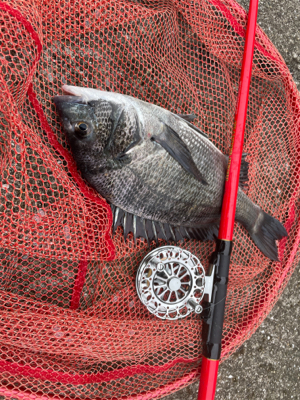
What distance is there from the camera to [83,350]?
191 centimetres

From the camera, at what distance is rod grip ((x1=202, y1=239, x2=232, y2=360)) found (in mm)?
2020

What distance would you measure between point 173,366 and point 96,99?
1.88 m

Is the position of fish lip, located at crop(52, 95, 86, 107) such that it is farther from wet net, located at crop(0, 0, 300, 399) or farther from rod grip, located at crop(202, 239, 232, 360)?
rod grip, located at crop(202, 239, 232, 360)

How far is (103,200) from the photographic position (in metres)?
1.94

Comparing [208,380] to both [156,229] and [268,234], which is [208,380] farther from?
[268,234]

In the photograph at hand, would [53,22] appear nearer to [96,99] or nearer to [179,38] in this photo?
[96,99]

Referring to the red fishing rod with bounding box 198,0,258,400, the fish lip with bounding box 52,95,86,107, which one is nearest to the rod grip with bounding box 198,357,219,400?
the red fishing rod with bounding box 198,0,258,400

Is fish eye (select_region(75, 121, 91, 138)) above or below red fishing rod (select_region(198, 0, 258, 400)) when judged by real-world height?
above

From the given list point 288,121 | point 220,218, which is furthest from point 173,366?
point 288,121

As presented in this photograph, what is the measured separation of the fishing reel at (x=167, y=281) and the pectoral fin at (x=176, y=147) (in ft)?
1.90

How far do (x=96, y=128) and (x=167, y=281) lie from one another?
42.8 inches

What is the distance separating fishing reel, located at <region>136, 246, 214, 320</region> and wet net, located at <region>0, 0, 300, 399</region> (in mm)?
119

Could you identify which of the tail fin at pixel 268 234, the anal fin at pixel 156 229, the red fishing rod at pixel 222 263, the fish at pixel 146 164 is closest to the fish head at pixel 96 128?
the fish at pixel 146 164

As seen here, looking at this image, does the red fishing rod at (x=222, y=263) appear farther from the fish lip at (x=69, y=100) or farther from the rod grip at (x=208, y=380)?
the fish lip at (x=69, y=100)
